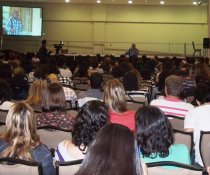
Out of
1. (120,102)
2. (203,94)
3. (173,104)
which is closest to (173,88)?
(173,104)

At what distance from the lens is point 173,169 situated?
95.0 inches

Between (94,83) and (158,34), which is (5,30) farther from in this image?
(94,83)

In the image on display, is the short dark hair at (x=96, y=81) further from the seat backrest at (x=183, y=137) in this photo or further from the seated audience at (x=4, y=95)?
the seat backrest at (x=183, y=137)

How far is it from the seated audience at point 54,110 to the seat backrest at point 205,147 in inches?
47.6

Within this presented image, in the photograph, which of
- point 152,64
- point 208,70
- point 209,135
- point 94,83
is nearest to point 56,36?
point 152,64

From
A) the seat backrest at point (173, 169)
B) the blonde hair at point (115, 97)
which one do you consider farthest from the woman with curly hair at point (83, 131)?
the blonde hair at point (115, 97)

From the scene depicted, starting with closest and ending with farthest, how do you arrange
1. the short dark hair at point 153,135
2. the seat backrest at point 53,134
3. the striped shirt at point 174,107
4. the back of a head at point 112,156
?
the back of a head at point 112,156 → the short dark hair at point 153,135 → the seat backrest at point 53,134 → the striped shirt at point 174,107

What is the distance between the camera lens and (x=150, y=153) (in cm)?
277

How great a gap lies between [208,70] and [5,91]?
13.9 ft

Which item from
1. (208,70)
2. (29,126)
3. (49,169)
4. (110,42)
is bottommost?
(49,169)

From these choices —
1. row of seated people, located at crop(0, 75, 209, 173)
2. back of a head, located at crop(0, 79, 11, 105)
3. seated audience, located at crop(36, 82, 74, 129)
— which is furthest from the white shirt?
back of a head, located at crop(0, 79, 11, 105)

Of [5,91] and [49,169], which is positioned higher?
[5,91]

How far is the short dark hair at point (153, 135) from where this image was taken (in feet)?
9.09

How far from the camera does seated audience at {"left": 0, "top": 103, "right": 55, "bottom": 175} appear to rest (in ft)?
9.33
